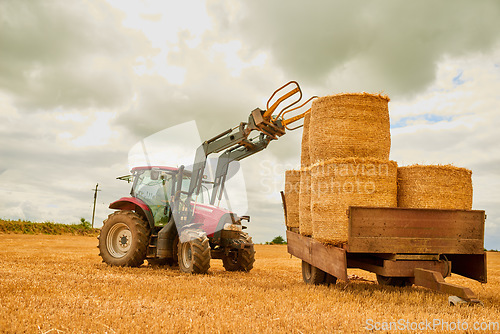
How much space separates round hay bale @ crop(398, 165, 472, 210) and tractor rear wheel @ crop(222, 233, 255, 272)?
4.33 meters

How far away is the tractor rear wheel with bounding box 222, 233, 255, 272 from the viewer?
31.2 ft

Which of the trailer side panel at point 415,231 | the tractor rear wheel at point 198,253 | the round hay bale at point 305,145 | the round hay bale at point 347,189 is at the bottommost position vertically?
the tractor rear wheel at point 198,253

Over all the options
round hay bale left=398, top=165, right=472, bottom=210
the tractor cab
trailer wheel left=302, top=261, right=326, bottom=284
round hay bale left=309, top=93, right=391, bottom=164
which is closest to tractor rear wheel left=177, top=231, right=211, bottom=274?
the tractor cab

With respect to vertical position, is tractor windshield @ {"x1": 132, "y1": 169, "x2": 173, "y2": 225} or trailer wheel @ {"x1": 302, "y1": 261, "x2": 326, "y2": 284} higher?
tractor windshield @ {"x1": 132, "y1": 169, "x2": 173, "y2": 225}

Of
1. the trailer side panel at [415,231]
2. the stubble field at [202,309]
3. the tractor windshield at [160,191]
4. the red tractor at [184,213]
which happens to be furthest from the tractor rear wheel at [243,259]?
the trailer side panel at [415,231]

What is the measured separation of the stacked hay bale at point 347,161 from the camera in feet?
18.7

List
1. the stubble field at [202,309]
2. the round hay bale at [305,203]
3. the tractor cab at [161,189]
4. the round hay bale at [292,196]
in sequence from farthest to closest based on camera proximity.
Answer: the tractor cab at [161,189]
the round hay bale at [292,196]
the round hay bale at [305,203]
the stubble field at [202,309]

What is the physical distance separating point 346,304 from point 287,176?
12.0 ft

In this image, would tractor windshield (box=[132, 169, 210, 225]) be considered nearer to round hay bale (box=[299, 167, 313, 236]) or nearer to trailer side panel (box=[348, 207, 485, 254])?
round hay bale (box=[299, 167, 313, 236])

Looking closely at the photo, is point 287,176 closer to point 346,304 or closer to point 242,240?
point 242,240

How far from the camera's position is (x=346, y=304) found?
487cm

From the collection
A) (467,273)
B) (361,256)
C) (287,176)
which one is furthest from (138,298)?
(467,273)

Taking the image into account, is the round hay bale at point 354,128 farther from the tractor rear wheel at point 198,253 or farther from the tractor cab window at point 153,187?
the tractor cab window at point 153,187

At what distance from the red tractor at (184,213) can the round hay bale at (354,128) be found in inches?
89.0
